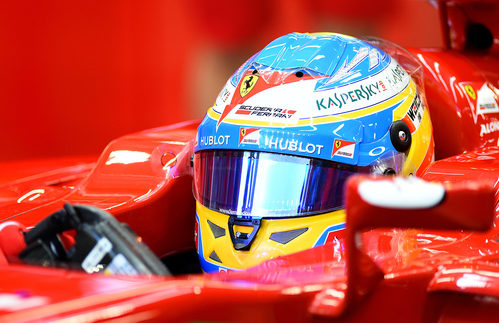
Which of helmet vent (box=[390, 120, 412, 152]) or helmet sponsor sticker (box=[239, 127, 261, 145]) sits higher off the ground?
helmet sponsor sticker (box=[239, 127, 261, 145])

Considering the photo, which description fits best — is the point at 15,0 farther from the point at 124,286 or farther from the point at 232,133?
the point at 124,286

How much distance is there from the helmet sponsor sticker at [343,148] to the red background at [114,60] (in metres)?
2.40

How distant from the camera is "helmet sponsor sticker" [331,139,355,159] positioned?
1.52m

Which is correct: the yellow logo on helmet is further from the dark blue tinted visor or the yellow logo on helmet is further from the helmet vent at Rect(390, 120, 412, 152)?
the dark blue tinted visor

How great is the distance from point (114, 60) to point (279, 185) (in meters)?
2.51

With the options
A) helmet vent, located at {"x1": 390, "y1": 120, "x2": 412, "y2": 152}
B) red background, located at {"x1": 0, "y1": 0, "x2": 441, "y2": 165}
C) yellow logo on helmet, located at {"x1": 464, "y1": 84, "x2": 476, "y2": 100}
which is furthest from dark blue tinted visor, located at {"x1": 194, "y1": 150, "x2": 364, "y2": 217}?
red background, located at {"x1": 0, "y1": 0, "x2": 441, "y2": 165}

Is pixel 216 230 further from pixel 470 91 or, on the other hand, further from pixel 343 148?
pixel 470 91

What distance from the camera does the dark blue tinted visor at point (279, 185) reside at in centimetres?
149

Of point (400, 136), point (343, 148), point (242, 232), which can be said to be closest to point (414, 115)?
point (400, 136)

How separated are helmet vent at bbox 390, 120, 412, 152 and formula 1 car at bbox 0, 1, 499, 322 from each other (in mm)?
11

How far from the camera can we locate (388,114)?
162cm

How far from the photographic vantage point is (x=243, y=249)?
1.52 metres

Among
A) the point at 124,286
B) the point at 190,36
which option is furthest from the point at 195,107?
the point at 124,286

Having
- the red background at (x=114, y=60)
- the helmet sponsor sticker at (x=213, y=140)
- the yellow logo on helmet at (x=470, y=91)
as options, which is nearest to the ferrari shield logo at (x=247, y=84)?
the helmet sponsor sticker at (x=213, y=140)
